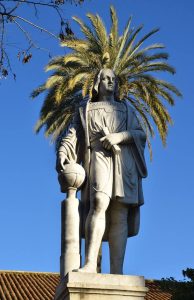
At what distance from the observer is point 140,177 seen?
9273 mm

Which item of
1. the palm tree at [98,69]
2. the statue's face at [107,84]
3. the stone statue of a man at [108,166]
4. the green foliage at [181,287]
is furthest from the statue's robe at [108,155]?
the palm tree at [98,69]

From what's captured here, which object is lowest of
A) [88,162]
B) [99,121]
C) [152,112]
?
[88,162]

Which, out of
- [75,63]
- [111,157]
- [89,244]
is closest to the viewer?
[89,244]

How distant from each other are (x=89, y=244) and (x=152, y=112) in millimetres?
20269

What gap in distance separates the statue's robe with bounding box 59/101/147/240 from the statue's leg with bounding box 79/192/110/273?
138 millimetres

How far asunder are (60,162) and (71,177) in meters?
0.39

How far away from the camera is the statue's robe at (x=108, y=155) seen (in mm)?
8945

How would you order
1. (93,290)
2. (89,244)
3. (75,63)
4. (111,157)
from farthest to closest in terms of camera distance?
1. (75,63)
2. (111,157)
3. (89,244)
4. (93,290)

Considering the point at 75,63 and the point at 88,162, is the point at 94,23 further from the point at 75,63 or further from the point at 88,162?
the point at 88,162

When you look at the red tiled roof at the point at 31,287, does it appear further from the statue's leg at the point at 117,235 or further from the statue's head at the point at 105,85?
the statue's leg at the point at 117,235

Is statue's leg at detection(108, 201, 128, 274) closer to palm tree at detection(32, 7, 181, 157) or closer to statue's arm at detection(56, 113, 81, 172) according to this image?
statue's arm at detection(56, 113, 81, 172)

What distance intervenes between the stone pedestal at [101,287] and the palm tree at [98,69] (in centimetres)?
1889

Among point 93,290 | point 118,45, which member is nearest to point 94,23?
point 118,45

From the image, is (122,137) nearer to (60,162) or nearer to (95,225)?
(60,162)
